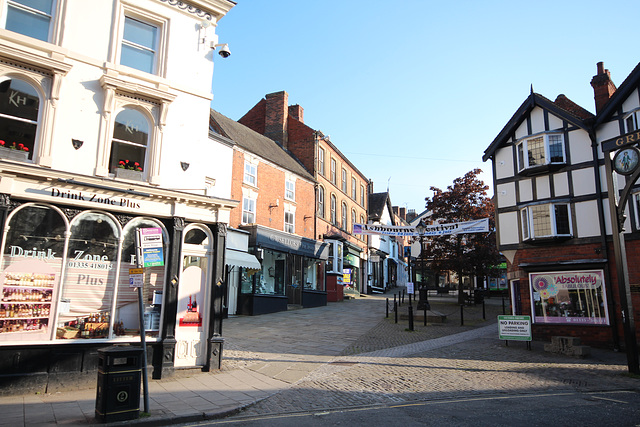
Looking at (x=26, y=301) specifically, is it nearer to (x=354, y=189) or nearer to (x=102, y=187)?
(x=102, y=187)

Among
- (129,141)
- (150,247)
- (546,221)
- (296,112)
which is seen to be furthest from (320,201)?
(150,247)

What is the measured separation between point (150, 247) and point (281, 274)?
680 inches

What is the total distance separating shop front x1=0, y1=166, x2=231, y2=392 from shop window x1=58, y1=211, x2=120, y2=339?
0.02 meters

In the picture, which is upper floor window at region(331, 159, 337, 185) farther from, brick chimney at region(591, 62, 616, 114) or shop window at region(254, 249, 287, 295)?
brick chimney at region(591, 62, 616, 114)

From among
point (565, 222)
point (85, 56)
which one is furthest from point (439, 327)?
point (85, 56)

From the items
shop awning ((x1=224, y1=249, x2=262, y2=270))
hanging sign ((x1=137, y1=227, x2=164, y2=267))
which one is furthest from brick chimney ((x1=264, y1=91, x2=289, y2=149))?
hanging sign ((x1=137, y1=227, x2=164, y2=267))

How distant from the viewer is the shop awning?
19172mm

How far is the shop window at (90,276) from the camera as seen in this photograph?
9281mm

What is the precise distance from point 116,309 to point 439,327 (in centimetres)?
1340

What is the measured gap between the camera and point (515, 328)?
1446cm

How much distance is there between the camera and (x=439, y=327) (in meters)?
18.6

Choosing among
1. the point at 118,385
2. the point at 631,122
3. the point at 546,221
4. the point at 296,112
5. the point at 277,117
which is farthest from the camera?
the point at 296,112

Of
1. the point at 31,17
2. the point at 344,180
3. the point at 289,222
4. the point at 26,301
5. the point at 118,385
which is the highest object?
the point at 344,180

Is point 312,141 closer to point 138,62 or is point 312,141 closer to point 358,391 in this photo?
point 138,62
